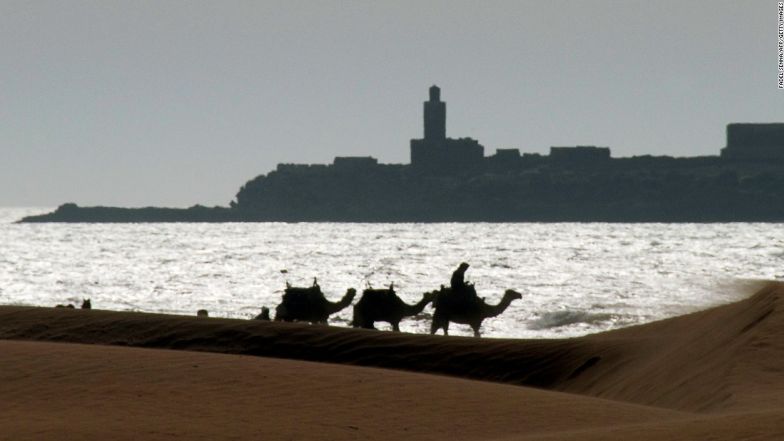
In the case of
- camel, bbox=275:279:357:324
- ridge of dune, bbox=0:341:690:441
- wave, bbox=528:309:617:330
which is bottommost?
wave, bbox=528:309:617:330

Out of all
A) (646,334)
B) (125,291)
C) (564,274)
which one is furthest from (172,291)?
(646,334)

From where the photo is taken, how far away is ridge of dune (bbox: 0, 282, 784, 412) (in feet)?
52.0

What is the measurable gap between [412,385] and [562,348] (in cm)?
581

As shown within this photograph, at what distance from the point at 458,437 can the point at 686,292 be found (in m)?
60.0

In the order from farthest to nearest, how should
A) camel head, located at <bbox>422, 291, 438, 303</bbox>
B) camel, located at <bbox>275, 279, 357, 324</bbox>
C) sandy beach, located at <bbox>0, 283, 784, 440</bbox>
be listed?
1. camel, located at <bbox>275, 279, 357, 324</bbox>
2. camel head, located at <bbox>422, 291, 438, 303</bbox>
3. sandy beach, located at <bbox>0, 283, 784, 440</bbox>

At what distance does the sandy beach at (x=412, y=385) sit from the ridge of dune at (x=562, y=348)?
35mm

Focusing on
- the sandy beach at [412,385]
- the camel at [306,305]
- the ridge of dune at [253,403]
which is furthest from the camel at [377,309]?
the ridge of dune at [253,403]

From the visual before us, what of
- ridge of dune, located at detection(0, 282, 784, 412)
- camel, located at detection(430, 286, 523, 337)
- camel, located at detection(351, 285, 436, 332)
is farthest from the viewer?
camel, located at detection(351, 285, 436, 332)

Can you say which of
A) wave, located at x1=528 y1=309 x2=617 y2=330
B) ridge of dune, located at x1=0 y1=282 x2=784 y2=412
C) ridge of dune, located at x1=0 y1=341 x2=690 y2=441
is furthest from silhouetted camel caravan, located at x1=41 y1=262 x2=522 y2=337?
wave, located at x1=528 y1=309 x2=617 y2=330

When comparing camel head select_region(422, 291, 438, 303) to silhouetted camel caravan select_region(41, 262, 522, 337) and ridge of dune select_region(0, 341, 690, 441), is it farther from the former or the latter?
ridge of dune select_region(0, 341, 690, 441)

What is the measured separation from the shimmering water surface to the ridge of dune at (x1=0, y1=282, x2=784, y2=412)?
782cm

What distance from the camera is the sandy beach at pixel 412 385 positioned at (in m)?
13.5

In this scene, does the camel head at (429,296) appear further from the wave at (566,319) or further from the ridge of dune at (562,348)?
the wave at (566,319)

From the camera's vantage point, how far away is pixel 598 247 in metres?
146
